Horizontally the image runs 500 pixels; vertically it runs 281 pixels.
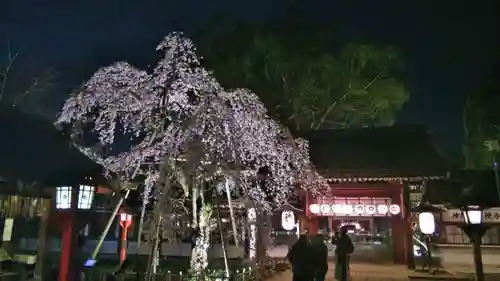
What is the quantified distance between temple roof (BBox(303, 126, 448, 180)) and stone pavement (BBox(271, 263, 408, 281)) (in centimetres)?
387

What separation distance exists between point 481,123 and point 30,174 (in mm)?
19321

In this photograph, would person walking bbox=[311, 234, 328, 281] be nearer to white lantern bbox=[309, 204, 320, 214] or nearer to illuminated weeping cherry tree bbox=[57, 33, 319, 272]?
illuminated weeping cherry tree bbox=[57, 33, 319, 272]

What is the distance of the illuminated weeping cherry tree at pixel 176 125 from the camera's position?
10695 millimetres

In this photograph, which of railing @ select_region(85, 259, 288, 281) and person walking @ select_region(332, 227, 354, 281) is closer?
railing @ select_region(85, 259, 288, 281)

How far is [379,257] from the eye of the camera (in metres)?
22.8

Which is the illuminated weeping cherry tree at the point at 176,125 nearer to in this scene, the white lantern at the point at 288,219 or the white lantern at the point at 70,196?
the white lantern at the point at 70,196

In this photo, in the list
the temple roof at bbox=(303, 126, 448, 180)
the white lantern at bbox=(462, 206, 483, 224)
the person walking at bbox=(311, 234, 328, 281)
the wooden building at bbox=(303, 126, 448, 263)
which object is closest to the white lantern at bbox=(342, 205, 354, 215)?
the wooden building at bbox=(303, 126, 448, 263)

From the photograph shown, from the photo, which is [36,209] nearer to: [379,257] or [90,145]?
[90,145]

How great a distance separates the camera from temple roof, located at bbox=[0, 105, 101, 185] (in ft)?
30.2

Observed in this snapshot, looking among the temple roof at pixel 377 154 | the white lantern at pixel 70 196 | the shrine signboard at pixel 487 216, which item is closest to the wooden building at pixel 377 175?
the temple roof at pixel 377 154

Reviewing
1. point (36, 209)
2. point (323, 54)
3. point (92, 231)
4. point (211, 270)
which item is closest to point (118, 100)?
point (36, 209)

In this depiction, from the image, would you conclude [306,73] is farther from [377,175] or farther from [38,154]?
[38,154]

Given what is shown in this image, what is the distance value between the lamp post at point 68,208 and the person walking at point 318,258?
18.8 feet

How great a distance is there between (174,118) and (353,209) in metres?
12.4
